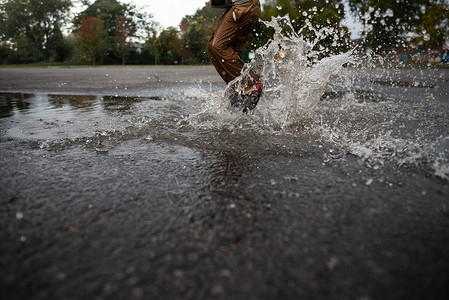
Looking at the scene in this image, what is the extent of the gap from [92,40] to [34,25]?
64.5ft

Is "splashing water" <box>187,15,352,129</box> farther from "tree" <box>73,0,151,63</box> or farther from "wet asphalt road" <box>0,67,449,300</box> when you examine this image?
"tree" <box>73,0,151,63</box>

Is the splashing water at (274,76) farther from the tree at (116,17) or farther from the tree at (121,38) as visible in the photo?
the tree at (116,17)

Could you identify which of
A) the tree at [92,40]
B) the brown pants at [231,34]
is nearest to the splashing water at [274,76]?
the brown pants at [231,34]

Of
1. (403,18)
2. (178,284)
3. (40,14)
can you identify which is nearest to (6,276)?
(178,284)

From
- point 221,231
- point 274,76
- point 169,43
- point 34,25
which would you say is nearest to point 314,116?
point 274,76

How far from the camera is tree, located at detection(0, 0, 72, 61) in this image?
51000 millimetres

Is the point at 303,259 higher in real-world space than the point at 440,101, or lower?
lower

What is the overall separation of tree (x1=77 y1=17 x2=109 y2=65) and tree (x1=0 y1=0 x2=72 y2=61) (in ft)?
43.8

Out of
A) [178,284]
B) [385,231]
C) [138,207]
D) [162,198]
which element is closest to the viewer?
[178,284]

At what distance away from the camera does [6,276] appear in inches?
41.9

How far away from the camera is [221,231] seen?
4.42ft

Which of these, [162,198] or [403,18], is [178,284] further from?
[403,18]

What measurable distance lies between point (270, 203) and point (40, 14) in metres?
64.8

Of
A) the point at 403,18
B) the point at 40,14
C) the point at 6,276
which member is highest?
the point at 40,14
